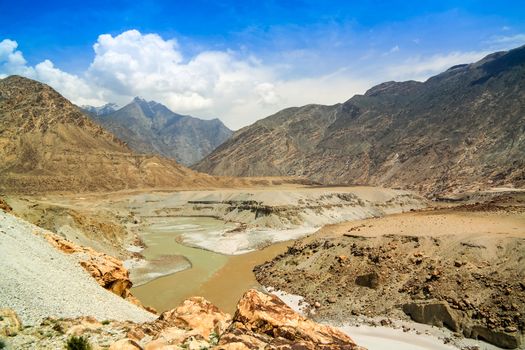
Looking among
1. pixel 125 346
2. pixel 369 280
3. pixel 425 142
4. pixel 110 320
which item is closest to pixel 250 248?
pixel 369 280

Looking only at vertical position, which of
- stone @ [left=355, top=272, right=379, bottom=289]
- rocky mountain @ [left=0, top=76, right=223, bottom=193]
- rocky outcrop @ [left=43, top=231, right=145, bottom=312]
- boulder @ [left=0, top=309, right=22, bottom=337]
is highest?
rocky mountain @ [left=0, top=76, right=223, bottom=193]

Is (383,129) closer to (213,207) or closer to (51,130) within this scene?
(213,207)

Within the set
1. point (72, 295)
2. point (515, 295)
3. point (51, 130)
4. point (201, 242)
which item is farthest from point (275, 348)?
point (51, 130)

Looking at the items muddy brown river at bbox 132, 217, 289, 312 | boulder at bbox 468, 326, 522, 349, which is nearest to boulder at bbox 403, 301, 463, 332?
boulder at bbox 468, 326, 522, 349

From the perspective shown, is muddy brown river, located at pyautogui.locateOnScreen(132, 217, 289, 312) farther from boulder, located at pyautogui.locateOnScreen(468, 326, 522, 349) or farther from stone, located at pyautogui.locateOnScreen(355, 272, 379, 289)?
boulder, located at pyautogui.locateOnScreen(468, 326, 522, 349)

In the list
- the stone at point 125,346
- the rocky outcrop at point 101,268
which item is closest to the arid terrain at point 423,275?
the rocky outcrop at point 101,268

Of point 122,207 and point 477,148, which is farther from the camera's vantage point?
point 477,148

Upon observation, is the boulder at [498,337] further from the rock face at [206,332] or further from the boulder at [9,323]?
the boulder at [9,323]
